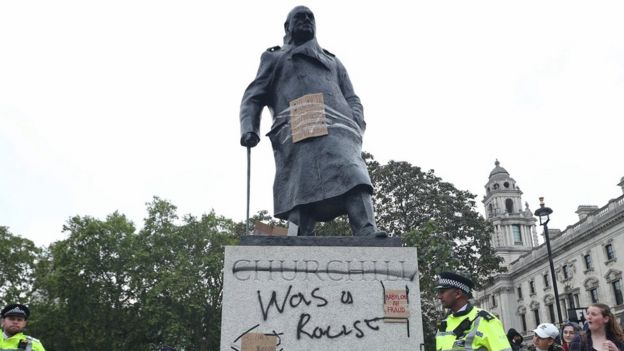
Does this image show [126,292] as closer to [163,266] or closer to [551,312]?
[163,266]

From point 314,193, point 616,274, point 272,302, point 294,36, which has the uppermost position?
point 616,274

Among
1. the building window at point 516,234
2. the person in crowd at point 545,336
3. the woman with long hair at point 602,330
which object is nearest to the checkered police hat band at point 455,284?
the woman with long hair at point 602,330

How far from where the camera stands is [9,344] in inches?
198

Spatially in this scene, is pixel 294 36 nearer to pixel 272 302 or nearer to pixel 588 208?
pixel 272 302

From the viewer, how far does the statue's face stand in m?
6.33

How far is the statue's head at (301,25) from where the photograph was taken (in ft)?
20.8

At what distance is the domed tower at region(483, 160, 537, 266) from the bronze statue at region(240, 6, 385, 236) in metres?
72.5

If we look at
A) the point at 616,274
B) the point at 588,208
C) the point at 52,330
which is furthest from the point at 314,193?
the point at 588,208

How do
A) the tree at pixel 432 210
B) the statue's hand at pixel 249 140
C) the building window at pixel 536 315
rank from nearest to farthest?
the statue's hand at pixel 249 140, the tree at pixel 432 210, the building window at pixel 536 315

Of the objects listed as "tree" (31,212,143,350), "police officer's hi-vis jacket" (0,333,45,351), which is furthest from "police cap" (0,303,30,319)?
"tree" (31,212,143,350)

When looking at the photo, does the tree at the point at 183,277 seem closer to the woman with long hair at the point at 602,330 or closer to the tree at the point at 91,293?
the tree at the point at 91,293

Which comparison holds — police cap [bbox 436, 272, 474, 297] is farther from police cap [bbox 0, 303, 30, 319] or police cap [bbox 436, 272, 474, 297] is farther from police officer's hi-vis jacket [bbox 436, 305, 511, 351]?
police cap [bbox 0, 303, 30, 319]

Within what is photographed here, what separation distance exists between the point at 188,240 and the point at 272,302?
27.4 m

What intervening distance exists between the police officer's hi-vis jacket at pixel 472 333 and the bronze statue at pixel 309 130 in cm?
133
